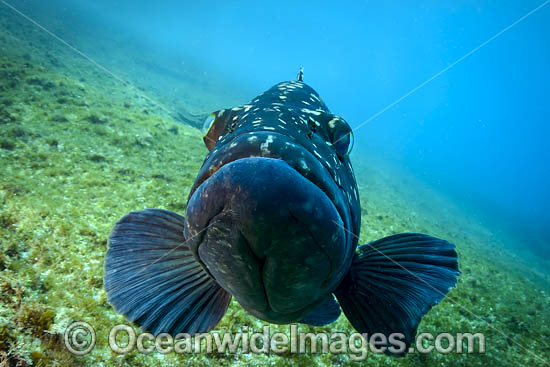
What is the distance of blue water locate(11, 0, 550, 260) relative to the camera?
54.2 m

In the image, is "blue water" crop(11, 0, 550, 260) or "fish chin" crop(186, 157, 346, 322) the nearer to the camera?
"fish chin" crop(186, 157, 346, 322)

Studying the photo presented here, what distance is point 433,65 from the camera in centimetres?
12694

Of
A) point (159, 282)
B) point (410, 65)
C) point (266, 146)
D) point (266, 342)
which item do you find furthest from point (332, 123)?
point (410, 65)

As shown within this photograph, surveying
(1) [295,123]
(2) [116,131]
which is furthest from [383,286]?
(2) [116,131]

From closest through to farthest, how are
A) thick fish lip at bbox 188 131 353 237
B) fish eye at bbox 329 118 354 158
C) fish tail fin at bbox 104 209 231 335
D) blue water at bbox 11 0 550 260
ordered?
1. thick fish lip at bbox 188 131 353 237
2. fish tail fin at bbox 104 209 231 335
3. fish eye at bbox 329 118 354 158
4. blue water at bbox 11 0 550 260

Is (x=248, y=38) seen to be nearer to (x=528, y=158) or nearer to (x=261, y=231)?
(x=261, y=231)

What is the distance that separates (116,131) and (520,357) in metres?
13.2

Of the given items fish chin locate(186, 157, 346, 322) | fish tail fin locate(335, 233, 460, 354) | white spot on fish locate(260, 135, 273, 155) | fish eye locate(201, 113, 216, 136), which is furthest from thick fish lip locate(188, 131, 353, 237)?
fish eye locate(201, 113, 216, 136)

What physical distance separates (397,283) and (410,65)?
167 metres

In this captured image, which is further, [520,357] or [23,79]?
[23,79]

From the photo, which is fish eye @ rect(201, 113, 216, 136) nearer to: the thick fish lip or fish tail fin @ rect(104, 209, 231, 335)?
fish tail fin @ rect(104, 209, 231, 335)

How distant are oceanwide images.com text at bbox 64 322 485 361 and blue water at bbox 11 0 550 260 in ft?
109

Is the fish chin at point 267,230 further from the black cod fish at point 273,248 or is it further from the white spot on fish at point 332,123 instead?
the white spot on fish at point 332,123

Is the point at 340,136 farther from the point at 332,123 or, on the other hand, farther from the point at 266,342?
the point at 266,342
